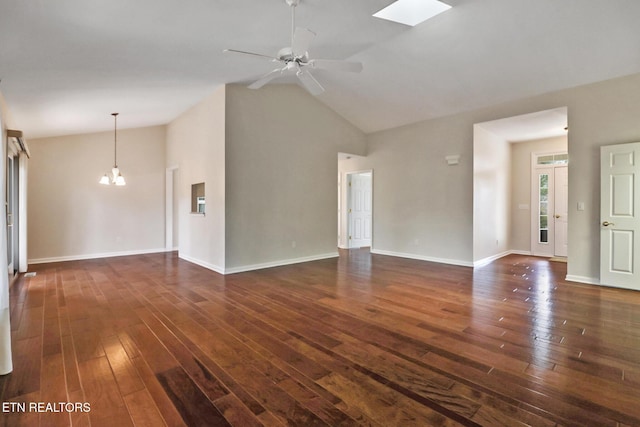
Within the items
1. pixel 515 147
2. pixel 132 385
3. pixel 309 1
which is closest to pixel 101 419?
pixel 132 385

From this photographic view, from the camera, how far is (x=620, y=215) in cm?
449

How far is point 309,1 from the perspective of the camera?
318 centimetres

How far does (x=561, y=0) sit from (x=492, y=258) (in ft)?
16.1

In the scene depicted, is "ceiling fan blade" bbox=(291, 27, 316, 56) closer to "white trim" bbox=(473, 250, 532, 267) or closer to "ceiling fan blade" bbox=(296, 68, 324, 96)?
"ceiling fan blade" bbox=(296, 68, 324, 96)

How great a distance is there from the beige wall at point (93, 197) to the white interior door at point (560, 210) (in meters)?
9.36

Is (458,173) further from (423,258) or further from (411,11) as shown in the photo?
(411,11)

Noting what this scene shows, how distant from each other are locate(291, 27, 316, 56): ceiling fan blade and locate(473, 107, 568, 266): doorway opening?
430 centimetres

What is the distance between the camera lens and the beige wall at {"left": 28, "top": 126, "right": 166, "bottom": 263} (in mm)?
6465

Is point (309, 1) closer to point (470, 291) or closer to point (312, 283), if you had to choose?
point (312, 283)

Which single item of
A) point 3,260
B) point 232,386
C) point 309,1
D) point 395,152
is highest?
point 309,1

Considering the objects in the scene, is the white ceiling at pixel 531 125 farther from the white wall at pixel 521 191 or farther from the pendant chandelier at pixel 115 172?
the pendant chandelier at pixel 115 172

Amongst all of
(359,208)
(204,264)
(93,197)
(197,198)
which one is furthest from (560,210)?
(93,197)

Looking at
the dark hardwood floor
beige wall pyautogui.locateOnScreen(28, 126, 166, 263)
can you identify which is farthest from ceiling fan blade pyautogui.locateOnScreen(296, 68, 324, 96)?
beige wall pyautogui.locateOnScreen(28, 126, 166, 263)

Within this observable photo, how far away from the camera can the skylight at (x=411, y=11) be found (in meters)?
Result: 3.65
